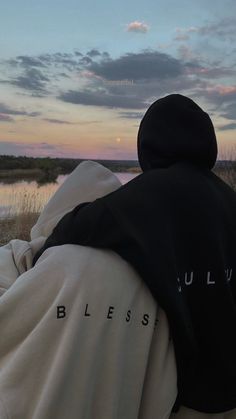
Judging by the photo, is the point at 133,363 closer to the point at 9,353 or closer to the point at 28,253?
the point at 9,353

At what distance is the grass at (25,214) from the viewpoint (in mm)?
10936

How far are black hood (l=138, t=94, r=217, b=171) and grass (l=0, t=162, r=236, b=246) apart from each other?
8377 millimetres

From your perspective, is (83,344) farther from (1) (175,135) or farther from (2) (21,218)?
(2) (21,218)

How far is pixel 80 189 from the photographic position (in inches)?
89.1

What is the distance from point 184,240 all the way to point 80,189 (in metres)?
0.72

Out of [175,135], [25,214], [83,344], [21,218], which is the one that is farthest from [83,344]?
[25,214]

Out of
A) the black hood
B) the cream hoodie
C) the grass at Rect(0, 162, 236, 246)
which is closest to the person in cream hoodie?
the cream hoodie

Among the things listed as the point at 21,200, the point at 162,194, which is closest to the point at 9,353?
the point at 162,194

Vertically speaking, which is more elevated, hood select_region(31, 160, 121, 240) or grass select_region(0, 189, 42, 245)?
hood select_region(31, 160, 121, 240)

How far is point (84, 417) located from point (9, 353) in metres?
0.31

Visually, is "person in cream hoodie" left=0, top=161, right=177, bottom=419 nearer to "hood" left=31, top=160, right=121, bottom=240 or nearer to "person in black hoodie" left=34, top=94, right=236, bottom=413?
"person in black hoodie" left=34, top=94, right=236, bottom=413

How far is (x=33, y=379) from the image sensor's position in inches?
59.9

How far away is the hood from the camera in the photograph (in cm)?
224

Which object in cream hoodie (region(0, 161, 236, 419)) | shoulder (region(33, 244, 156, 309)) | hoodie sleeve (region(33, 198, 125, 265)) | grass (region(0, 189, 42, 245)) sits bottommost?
grass (region(0, 189, 42, 245))
